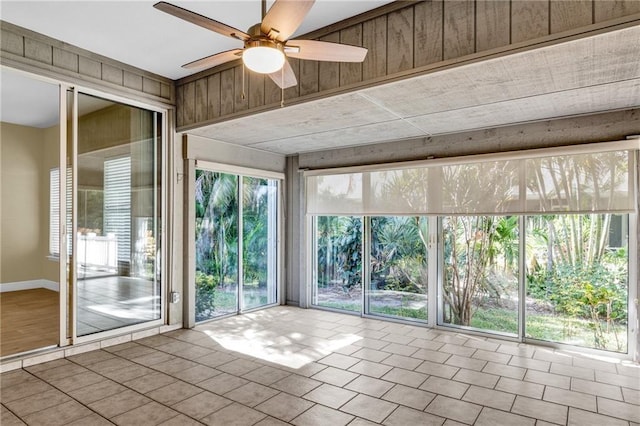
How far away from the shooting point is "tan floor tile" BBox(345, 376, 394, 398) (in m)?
3.03

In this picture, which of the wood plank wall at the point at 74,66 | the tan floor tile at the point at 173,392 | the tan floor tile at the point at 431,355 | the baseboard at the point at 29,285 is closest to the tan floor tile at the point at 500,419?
the tan floor tile at the point at 431,355

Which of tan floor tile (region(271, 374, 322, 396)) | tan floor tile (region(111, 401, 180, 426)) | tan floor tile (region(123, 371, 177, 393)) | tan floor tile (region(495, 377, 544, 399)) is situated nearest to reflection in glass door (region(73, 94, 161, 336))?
tan floor tile (region(123, 371, 177, 393))

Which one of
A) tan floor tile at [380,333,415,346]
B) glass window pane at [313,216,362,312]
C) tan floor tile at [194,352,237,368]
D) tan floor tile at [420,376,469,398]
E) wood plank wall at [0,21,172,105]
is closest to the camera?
tan floor tile at [420,376,469,398]

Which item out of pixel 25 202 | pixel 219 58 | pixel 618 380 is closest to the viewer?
pixel 219 58

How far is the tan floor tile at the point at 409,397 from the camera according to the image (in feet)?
9.35

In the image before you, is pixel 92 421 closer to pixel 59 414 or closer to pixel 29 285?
pixel 59 414

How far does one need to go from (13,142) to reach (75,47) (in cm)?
106

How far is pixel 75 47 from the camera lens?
12.1ft

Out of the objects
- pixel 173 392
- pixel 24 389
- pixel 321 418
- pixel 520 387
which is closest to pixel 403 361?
pixel 520 387

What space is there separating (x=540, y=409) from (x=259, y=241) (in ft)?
13.5

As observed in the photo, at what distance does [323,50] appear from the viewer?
2320mm

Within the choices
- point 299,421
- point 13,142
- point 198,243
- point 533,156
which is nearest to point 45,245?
point 13,142

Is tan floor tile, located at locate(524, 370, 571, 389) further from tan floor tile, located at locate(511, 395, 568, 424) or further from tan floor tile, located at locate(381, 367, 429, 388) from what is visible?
tan floor tile, located at locate(381, 367, 429, 388)

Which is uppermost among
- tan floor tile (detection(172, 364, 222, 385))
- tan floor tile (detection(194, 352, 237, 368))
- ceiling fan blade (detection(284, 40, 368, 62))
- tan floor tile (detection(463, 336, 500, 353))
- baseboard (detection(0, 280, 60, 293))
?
ceiling fan blade (detection(284, 40, 368, 62))
